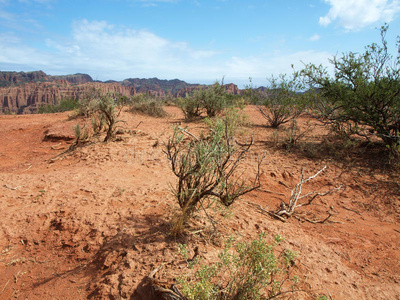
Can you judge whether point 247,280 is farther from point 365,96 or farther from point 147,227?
point 365,96

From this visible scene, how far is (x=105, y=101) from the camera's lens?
21.6ft

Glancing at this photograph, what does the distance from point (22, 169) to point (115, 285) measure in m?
4.73

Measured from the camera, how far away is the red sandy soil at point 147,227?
2.47 metres

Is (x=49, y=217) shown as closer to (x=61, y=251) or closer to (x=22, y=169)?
(x=61, y=251)

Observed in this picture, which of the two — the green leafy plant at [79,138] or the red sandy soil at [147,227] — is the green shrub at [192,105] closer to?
the green leafy plant at [79,138]

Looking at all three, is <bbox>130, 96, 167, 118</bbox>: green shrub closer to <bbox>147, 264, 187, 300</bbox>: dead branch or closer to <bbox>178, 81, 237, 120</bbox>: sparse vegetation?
<bbox>178, 81, 237, 120</bbox>: sparse vegetation

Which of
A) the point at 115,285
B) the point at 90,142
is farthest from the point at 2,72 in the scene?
the point at 115,285

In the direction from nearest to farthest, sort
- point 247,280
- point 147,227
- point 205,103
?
point 247,280 → point 147,227 → point 205,103

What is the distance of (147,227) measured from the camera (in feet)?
9.72

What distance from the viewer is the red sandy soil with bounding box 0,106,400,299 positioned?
247 centimetres

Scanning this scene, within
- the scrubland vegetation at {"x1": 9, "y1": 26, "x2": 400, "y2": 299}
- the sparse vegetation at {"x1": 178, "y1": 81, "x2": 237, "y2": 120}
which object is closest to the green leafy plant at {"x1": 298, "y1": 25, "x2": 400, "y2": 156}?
the scrubland vegetation at {"x1": 9, "y1": 26, "x2": 400, "y2": 299}

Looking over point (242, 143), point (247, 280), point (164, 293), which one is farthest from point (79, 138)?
point (247, 280)

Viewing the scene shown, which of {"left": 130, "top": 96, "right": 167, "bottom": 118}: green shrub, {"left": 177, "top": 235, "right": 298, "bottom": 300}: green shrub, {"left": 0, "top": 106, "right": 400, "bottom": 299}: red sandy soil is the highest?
{"left": 130, "top": 96, "right": 167, "bottom": 118}: green shrub

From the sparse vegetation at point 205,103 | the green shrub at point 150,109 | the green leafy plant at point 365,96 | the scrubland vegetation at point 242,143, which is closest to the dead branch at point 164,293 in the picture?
the scrubland vegetation at point 242,143
